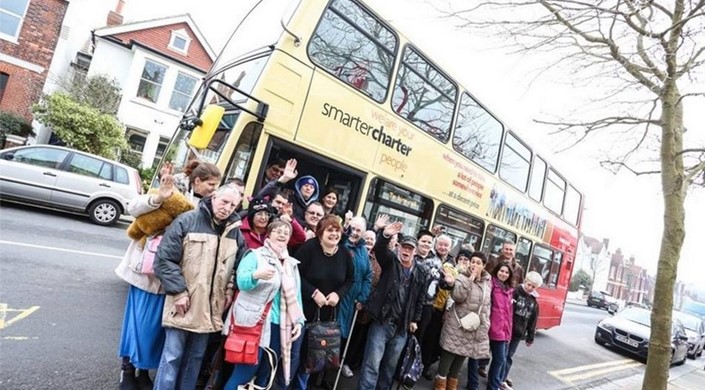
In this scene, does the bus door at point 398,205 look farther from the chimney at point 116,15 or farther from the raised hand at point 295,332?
the chimney at point 116,15

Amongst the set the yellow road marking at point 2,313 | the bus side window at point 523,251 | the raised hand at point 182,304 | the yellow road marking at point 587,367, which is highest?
the bus side window at point 523,251

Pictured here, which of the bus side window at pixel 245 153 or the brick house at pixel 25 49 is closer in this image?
the bus side window at pixel 245 153

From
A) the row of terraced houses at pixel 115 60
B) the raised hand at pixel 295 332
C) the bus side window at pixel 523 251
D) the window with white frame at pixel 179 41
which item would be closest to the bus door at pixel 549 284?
the bus side window at pixel 523 251

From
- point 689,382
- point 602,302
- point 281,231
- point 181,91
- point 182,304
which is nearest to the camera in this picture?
point 182,304

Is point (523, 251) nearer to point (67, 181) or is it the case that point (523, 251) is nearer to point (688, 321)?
point (67, 181)

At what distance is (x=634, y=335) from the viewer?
35.4 ft

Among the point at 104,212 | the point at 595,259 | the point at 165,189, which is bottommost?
the point at 104,212

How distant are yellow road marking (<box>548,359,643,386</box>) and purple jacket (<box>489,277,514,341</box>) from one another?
313cm

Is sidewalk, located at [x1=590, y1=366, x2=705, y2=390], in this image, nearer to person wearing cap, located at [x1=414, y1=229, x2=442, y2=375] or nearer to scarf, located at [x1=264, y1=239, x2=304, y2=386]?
person wearing cap, located at [x1=414, y1=229, x2=442, y2=375]

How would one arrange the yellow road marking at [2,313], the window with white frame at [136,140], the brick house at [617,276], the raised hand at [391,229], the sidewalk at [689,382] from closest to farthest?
the yellow road marking at [2,313], the raised hand at [391,229], the sidewalk at [689,382], the window with white frame at [136,140], the brick house at [617,276]

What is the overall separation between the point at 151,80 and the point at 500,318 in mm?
19426

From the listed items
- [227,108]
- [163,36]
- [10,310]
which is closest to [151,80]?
[163,36]

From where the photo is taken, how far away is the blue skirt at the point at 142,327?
2.84 meters

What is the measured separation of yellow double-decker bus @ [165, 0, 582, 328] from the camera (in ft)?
12.2
